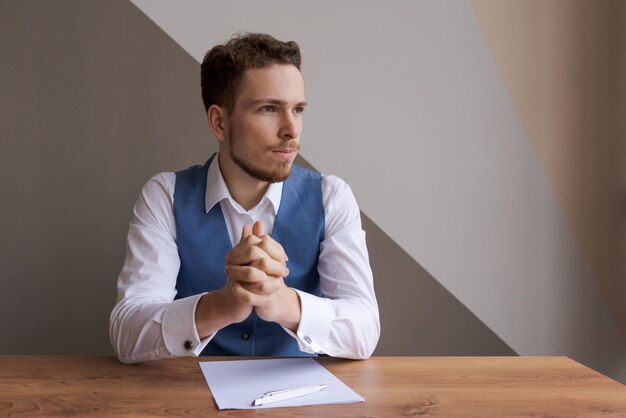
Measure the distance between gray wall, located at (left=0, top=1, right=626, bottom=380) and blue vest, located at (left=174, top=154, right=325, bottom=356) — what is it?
1.80 feet

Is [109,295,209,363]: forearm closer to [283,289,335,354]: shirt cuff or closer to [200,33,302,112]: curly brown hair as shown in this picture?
[283,289,335,354]: shirt cuff

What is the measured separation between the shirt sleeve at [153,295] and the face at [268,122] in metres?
0.23

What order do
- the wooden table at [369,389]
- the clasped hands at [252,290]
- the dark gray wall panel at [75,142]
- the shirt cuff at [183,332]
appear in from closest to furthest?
the wooden table at [369,389], the clasped hands at [252,290], the shirt cuff at [183,332], the dark gray wall panel at [75,142]

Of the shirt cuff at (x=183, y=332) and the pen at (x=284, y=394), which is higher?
the shirt cuff at (x=183, y=332)

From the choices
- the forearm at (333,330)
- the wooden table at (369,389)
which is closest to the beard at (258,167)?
the forearm at (333,330)

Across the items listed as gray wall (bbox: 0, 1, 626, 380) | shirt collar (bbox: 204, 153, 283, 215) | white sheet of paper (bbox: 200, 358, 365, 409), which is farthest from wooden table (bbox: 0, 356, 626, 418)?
gray wall (bbox: 0, 1, 626, 380)

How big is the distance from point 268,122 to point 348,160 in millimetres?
637

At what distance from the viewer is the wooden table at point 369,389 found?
965 mm

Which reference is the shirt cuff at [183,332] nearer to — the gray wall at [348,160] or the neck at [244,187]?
the neck at [244,187]

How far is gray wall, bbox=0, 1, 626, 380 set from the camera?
2.10m

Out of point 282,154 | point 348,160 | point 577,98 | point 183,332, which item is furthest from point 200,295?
point 577,98

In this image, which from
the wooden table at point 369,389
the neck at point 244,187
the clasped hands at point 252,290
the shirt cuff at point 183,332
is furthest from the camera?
the neck at point 244,187

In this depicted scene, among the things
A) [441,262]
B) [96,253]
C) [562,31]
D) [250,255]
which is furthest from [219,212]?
[562,31]

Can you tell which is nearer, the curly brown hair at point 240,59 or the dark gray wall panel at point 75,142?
the curly brown hair at point 240,59
